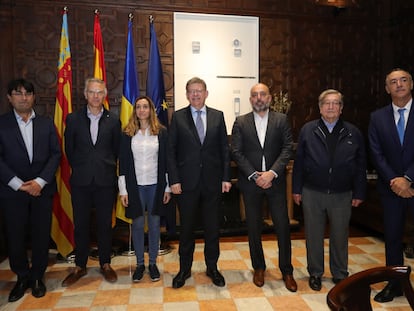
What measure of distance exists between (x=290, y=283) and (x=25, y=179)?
221 centimetres

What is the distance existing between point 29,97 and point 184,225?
1563 millimetres

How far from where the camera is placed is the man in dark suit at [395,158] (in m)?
2.68

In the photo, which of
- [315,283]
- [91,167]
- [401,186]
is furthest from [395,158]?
[91,167]

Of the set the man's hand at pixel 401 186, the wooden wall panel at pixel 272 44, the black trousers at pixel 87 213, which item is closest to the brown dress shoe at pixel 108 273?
the black trousers at pixel 87 213

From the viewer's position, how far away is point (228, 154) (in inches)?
120

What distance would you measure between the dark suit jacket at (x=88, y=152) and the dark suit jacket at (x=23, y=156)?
0.51 ft

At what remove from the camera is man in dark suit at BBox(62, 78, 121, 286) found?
10.0 ft

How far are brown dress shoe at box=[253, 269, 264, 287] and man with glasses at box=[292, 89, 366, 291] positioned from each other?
1.25ft

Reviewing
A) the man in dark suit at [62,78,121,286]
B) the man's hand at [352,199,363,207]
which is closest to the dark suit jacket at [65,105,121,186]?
the man in dark suit at [62,78,121,286]

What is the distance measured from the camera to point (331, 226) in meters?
3.01

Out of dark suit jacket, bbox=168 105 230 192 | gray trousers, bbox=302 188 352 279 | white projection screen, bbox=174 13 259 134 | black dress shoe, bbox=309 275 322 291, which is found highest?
white projection screen, bbox=174 13 259 134

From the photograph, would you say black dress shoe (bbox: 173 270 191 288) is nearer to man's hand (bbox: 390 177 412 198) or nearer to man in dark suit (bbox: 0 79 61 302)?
man in dark suit (bbox: 0 79 61 302)

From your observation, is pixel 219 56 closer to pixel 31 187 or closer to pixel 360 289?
pixel 31 187

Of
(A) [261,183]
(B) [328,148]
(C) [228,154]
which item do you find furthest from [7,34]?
(B) [328,148]
